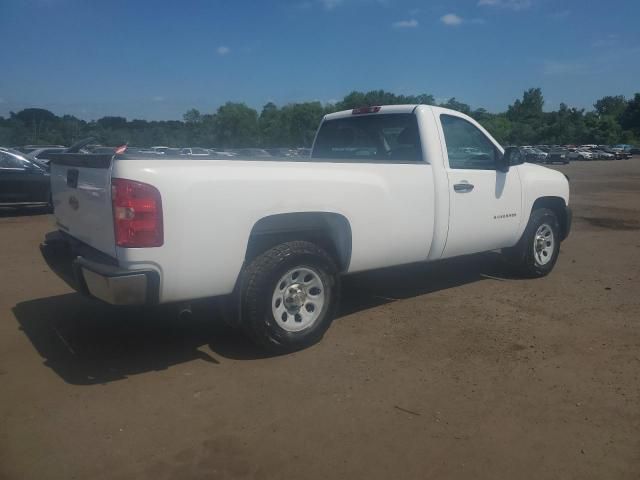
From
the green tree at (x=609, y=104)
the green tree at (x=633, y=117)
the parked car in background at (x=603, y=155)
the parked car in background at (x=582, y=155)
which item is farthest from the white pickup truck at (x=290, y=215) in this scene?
the green tree at (x=609, y=104)

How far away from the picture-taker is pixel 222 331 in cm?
492

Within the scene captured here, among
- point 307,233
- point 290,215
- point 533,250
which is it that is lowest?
point 533,250

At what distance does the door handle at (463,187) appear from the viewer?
5.36 metres

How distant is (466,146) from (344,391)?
10.3 feet

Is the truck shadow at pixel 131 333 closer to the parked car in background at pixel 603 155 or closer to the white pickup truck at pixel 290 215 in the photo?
the white pickup truck at pixel 290 215

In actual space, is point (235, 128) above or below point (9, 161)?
above

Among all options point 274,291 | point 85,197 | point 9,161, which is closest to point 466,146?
point 274,291

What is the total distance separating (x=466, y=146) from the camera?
574 centimetres

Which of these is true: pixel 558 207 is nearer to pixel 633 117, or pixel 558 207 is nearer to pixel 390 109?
pixel 390 109

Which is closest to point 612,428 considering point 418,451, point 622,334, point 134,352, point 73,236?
point 418,451

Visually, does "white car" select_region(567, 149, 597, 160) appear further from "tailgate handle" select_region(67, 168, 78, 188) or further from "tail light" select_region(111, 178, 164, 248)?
"tail light" select_region(111, 178, 164, 248)

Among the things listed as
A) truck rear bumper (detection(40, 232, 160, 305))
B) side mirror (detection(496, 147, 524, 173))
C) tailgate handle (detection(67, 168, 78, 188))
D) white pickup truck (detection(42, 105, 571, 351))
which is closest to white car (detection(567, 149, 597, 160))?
side mirror (detection(496, 147, 524, 173))

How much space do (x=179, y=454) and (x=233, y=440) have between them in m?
0.31

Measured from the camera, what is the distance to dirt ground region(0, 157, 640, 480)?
9.62 ft
